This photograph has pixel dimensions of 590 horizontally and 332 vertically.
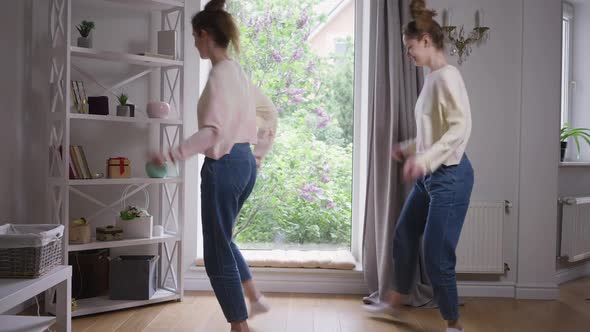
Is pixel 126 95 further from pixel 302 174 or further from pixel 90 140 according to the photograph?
pixel 302 174

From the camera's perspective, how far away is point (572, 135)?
Answer: 425 cm

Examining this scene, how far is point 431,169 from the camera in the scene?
2.30 meters

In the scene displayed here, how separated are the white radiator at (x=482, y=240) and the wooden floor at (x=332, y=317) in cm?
21

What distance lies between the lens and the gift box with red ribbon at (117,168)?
3062mm

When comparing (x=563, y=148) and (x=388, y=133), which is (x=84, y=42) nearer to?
(x=388, y=133)

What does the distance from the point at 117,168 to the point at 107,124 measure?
16.7 inches

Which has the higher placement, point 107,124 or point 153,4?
point 153,4

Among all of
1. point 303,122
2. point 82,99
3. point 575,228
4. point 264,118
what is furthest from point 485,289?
point 82,99

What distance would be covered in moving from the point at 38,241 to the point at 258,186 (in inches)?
78.0

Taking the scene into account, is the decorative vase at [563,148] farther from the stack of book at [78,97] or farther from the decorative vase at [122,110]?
the stack of book at [78,97]

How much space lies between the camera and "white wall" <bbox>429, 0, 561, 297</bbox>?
11.2 feet

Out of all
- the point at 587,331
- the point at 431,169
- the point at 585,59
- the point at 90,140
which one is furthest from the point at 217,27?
the point at 585,59

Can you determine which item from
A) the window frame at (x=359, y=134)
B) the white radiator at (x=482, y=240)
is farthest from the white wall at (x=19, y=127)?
the white radiator at (x=482, y=240)

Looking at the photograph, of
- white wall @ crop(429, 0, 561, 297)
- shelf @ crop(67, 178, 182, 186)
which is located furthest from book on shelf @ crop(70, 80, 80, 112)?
white wall @ crop(429, 0, 561, 297)
